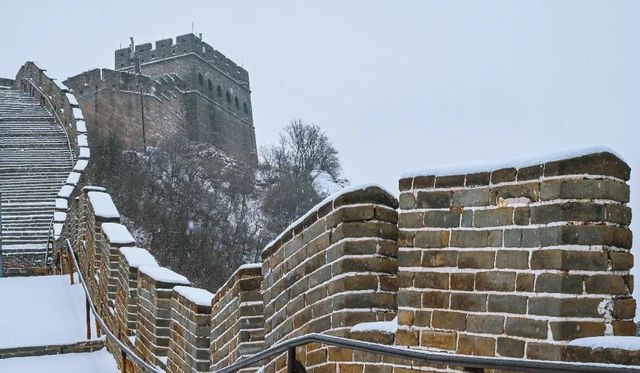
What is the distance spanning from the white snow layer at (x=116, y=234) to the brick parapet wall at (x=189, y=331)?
8.44 feet

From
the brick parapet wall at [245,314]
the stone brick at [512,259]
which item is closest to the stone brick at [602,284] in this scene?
the stone brick at [512,259]

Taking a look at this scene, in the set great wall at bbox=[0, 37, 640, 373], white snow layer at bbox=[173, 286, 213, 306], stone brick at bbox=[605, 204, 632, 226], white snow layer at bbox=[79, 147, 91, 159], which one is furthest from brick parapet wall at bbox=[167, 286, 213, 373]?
white snow layer at bbox=[79, 147, 91, 159]

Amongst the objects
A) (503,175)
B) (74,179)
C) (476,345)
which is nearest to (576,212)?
(503,175)

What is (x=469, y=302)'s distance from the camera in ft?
8.95

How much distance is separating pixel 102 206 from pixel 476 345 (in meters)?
8.29

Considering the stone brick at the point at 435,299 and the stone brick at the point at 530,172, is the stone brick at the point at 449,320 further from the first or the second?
the stone brick at the point at 530,172

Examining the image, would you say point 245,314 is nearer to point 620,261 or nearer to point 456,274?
point 456,274

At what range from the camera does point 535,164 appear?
2.50m

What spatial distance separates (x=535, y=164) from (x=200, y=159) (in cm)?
4257

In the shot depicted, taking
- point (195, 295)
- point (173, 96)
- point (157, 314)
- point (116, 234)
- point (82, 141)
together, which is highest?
point (173, 96)

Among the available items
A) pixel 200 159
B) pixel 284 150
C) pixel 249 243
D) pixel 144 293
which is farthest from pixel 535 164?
pixel 284 150

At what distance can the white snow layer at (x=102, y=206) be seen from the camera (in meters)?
9.79

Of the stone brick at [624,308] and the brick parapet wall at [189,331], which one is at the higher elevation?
the stone brick at [624,308]

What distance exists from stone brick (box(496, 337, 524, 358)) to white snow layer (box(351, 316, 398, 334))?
0.60 m
